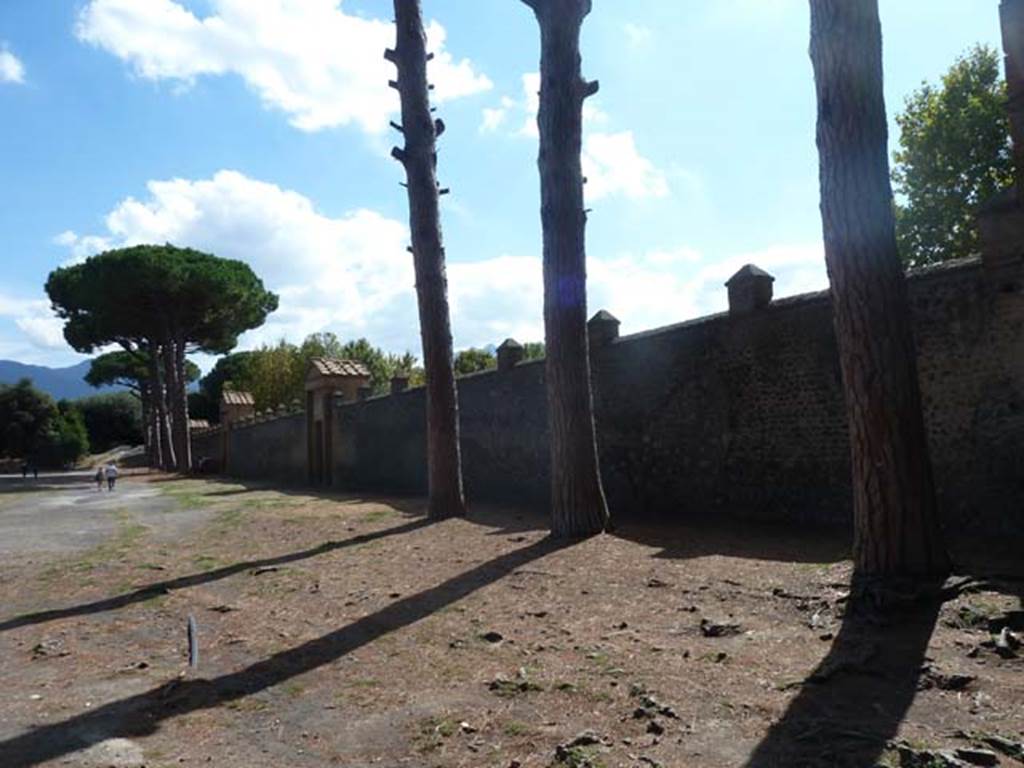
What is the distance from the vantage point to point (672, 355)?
37.2 feet

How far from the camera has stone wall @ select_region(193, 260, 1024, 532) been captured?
7672mm

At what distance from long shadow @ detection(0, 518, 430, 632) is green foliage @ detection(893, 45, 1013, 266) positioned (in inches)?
799

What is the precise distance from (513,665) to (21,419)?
6334cm

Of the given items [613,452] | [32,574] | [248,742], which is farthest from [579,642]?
[613,452]

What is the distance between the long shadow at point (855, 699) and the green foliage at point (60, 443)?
60846 millimetres

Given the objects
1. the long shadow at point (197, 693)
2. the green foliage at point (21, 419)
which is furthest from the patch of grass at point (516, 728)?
the green foliage at point (21, 419)

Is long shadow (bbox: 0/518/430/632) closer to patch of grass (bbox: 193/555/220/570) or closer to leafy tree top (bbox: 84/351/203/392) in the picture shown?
patch of grass (bbox: 193/555/220/570)

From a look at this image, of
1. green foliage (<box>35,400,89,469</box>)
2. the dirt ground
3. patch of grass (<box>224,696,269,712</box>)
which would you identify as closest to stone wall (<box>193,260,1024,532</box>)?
the dirt ground

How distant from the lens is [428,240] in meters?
11.7

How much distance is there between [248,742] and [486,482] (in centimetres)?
1231

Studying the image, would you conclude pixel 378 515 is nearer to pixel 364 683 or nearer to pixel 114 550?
pixel 114 550

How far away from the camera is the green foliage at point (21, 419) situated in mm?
57406

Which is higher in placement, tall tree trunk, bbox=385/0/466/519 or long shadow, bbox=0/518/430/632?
tall tree trunk, bbox=385/0/466/519

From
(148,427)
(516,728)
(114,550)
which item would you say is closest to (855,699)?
(516,728)
